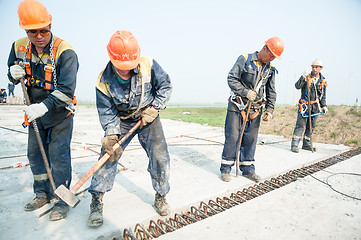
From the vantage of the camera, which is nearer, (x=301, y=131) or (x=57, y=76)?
(x=57, y=76)

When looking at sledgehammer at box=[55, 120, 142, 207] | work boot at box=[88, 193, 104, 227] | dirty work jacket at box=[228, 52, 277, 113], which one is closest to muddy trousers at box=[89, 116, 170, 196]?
sledgehammer at box=[55, 120, 142, 207]

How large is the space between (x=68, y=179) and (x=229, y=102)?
96.8 inches

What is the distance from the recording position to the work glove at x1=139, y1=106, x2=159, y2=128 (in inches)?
88.9

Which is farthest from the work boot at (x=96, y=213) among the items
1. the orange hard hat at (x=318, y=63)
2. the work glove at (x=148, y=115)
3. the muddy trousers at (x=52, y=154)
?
the orange hard hat at (x=318, y=63)

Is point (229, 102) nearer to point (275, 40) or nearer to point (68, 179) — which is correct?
point (275, 40)

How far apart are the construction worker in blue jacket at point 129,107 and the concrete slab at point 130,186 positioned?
0.66 feet

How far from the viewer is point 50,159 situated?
7.84ft

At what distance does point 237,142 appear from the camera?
3576mm

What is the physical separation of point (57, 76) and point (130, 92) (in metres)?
0.83

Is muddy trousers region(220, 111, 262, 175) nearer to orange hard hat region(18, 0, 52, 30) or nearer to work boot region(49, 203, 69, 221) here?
work boot region(49, 203, 69, 221)

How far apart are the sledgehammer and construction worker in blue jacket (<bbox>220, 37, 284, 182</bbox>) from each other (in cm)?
164

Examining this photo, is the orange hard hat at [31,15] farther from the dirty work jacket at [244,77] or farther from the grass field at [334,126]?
the grass field at [334,126]

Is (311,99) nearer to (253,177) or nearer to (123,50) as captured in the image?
(253,177)

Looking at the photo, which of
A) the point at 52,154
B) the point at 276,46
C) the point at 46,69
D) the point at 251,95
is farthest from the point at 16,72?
the point at 276,46
